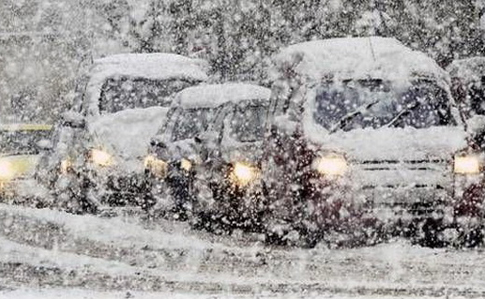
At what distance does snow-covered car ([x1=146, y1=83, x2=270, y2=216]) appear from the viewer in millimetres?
12602

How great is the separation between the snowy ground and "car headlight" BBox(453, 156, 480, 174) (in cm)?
70

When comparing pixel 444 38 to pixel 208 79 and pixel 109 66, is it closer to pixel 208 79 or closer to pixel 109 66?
pixel 208 79

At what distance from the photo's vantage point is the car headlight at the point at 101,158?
48.5 ft

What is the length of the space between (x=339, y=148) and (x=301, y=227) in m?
0.84

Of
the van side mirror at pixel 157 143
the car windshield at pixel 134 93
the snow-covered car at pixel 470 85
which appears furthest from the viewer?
the snow-covered car at pixel 470 85

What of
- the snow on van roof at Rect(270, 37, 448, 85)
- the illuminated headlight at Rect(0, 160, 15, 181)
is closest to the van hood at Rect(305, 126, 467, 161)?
the snow on van roof at Rect(270, 37, 448, 85)

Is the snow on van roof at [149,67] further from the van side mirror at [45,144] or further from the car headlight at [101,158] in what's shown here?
the car headlight at [101,158]

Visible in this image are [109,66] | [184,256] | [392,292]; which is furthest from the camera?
[109,66]

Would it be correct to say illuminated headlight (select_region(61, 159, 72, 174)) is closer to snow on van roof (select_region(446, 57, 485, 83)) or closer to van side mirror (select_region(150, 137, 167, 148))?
van side mirror (select_region(150, 137, 167, 148))

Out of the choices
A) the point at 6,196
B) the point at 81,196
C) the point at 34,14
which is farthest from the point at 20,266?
the point at 34,14

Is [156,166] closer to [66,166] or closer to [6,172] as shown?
[66,166]

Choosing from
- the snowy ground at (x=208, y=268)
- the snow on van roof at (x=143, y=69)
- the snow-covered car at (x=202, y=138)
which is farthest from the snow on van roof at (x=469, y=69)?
the snowy ground at (x=208, y=268)

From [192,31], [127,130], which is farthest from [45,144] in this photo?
[192,31]

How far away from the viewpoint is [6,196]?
15.7m
